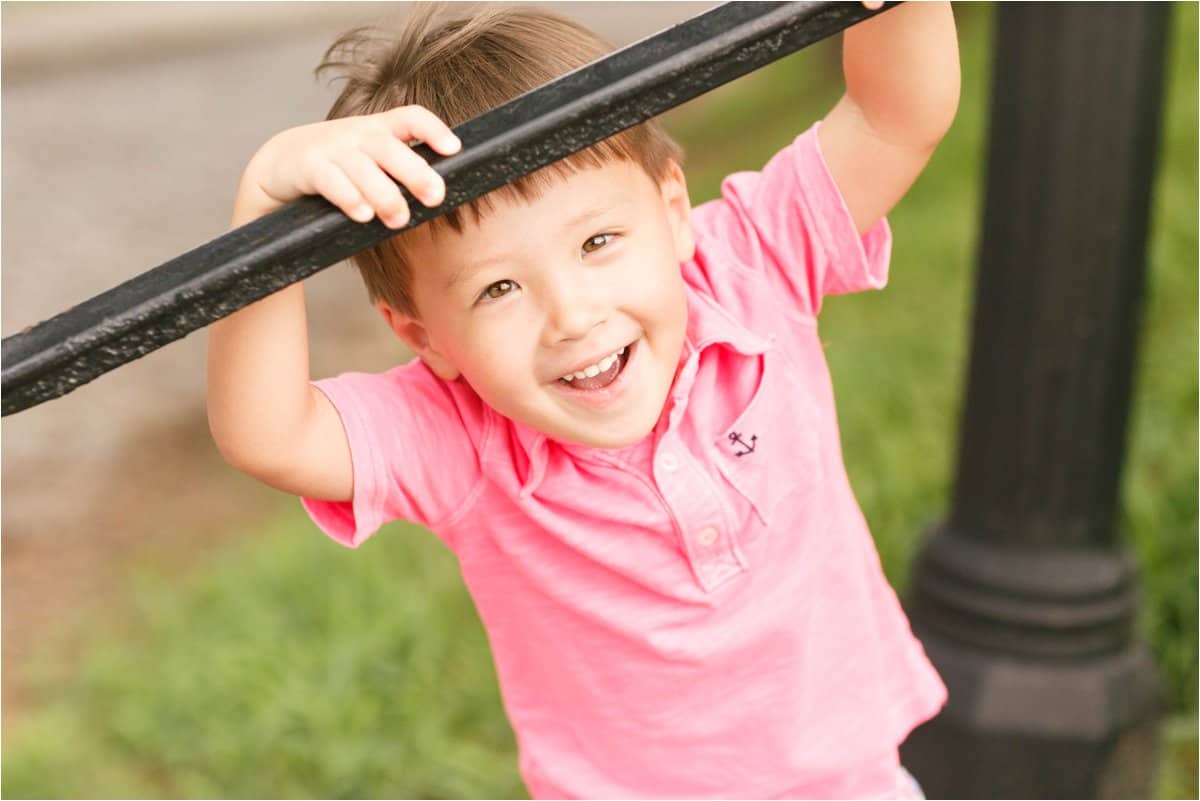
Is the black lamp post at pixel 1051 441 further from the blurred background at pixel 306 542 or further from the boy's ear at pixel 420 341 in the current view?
the boy's ear at pixel 420 341

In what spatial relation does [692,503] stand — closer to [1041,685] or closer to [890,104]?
[890,104]

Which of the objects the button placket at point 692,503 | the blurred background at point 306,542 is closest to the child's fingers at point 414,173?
the button placket at point 692,503

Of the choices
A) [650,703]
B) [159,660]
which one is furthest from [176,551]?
[650,703]

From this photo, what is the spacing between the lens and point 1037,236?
263 centimetres

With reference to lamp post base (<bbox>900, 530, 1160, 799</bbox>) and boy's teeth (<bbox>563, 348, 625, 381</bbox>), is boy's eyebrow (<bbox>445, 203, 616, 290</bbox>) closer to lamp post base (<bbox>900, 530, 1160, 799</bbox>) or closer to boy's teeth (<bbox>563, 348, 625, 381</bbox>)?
boy's teeth (<bbox>563, 348, 625, 381</bbox>)

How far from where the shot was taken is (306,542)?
381 centimetres

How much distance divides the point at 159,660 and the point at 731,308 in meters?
2.28

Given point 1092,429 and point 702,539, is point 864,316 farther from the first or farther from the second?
point 702,539

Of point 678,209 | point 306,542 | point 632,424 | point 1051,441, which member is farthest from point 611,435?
point 306,542

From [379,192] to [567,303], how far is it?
30 cm

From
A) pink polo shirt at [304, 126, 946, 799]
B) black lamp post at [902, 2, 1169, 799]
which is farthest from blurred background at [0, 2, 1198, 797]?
pink polo shirt at [304, 126, 946, 799]

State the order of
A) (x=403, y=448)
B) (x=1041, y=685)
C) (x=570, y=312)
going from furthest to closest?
(x=1041, y=685)
(x=403, y=448)
(x=570, y=312)

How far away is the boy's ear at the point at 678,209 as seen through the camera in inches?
61.1

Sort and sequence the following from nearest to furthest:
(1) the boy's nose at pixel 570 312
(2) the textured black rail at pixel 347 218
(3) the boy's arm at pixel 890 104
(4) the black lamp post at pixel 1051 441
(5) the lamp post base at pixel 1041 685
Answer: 1. (2) the textured black rail at pixel 347 218
2. (1) the boy's nose at pixel 570 312
3. (3) the boy's arm at pixel 890 104
4. (4) the black lamp post at pixel 1051 441
5. (5) the lamp post base at pixel 1041 685
